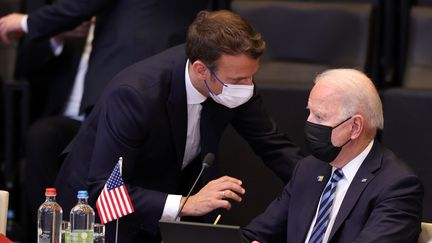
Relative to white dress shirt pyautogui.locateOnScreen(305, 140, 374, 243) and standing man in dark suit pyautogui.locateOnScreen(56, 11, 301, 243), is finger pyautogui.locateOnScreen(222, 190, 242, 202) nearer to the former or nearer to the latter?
standing man in dark suit pyautogui.locateOnScreen(56, 11, 301, 243)

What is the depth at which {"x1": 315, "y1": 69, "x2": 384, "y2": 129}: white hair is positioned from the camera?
3959 millimetres

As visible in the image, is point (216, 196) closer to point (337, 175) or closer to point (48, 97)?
point (337, 175)

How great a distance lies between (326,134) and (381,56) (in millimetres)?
2316

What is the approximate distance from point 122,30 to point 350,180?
203 cm

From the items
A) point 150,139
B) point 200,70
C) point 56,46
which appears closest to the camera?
point 200,70

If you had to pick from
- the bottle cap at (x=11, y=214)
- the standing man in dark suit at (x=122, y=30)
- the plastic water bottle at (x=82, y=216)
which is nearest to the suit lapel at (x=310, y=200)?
the plastic water bottle at (x=82, y=216)

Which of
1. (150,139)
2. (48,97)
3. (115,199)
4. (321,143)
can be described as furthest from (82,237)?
(48,97)

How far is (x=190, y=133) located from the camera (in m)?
4.75

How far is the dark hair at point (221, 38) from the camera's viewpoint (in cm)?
433

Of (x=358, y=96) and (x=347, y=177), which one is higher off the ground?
(x=358, y=96)

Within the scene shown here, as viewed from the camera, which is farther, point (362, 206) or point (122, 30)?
point (122, 30)

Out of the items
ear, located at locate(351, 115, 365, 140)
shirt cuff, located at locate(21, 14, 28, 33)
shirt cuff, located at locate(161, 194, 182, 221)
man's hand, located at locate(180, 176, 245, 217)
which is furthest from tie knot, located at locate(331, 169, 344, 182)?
shirt cuff, located at locate(21, 14, 28, 33)

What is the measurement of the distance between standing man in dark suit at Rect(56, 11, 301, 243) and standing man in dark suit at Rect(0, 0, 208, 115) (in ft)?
2.66

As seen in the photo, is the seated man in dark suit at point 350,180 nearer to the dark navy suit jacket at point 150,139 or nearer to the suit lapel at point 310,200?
the suit lapel at point 310,200
